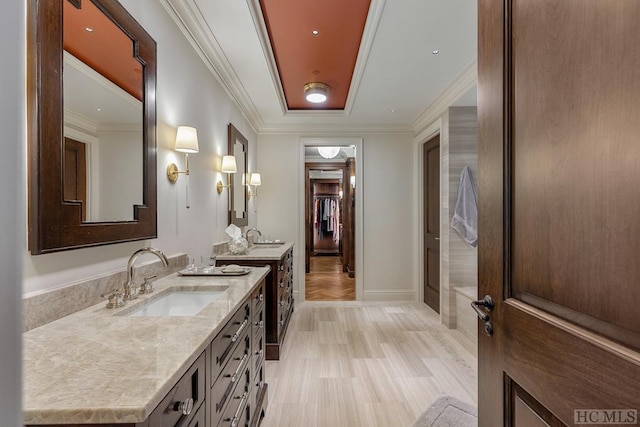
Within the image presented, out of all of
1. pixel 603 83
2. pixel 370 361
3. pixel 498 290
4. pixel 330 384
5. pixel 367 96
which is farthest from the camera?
pixel 367 96

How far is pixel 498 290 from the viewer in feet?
3.19

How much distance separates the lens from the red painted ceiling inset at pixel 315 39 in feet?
6.91

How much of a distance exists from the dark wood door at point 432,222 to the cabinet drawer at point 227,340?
3.02 m

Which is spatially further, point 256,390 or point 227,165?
point 227,165

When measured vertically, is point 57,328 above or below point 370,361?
above

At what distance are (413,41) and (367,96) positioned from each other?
1.10m

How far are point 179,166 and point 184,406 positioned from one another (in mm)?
1606

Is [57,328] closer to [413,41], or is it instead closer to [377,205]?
[413,41]

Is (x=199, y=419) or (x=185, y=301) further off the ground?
(x=185, y=301)

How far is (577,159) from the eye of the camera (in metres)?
0.69

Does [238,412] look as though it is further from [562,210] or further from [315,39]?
[315,39]

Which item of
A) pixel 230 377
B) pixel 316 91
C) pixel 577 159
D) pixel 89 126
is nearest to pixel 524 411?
pixel 577 159

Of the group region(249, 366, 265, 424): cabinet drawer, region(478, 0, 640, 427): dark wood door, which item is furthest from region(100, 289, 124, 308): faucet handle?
region(478, 0, 640, 427): dark wood door

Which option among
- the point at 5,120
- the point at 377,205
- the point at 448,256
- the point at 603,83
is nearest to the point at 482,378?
the point at 603,83
